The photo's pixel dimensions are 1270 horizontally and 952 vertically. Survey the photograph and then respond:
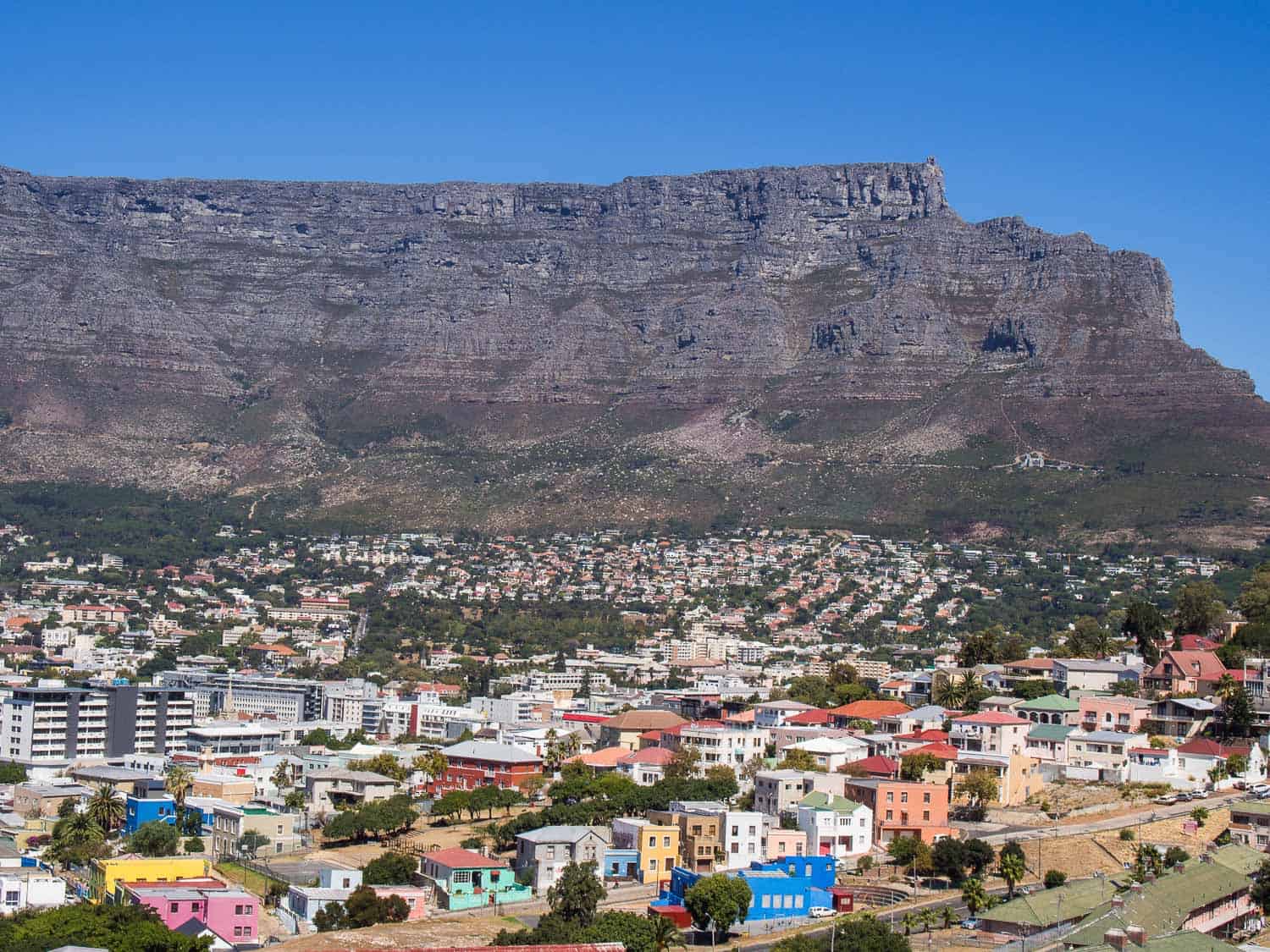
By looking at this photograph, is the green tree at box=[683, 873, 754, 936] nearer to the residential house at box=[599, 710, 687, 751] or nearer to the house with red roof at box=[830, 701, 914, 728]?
the house with red roof at box=[830, 701, 914, 728]

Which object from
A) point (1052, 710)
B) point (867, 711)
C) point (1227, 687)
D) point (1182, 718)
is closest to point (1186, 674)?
point (1182, 718)

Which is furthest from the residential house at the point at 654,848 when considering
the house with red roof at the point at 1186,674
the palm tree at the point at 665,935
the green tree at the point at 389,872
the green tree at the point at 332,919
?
the house with red roof at the point at 1186,674

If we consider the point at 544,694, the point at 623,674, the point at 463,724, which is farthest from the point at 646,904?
the point at 623,674

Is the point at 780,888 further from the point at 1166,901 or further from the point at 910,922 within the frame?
the point at 1166,901

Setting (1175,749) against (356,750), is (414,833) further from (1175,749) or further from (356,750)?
(1175,749)

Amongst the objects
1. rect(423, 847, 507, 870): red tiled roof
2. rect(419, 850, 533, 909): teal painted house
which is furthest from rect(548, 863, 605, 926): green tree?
rect(423, 847, 507, 870): red tiled roof

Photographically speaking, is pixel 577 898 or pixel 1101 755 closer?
pixel 577 898

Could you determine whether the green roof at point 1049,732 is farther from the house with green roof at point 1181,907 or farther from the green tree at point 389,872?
the green tree at point 389,872
